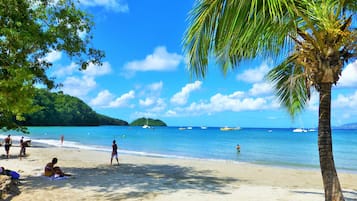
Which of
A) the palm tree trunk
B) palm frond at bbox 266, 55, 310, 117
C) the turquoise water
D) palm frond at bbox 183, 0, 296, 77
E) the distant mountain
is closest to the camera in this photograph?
palm frond at bbox 183, 0, 296, 77

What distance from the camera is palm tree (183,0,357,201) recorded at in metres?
3.97

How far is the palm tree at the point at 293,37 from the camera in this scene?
3.97 meters

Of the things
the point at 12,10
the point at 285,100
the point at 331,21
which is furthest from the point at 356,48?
the point at 12,10

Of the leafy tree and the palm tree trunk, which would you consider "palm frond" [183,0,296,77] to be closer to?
the palm tree trunk

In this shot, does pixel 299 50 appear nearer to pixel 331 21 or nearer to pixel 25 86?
pixel 331 21

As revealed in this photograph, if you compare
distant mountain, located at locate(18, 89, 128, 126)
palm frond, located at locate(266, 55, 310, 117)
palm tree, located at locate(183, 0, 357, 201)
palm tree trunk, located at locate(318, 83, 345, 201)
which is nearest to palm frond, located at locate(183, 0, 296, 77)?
palm tree, located at locate(183, 0, 357, 201)

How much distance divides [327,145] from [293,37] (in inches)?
66.4

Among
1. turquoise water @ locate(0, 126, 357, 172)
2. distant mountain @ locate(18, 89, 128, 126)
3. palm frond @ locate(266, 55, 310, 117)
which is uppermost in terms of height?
distant mountain @ locate(18, 89, 128, 126)

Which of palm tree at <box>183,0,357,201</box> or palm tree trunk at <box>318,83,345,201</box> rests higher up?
palm tree at <box>183,0,357,201</box>

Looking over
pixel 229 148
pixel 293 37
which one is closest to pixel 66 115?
pixel 229 148

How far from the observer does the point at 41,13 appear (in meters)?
10.9

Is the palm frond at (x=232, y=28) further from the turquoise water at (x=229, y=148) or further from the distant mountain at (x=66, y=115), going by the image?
the distant mountain at (x=66, y=115)

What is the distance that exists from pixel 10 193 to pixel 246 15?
8.37m

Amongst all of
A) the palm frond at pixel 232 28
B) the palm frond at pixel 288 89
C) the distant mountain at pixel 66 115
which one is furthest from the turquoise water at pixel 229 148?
the distant mountain at pixel 66 115
